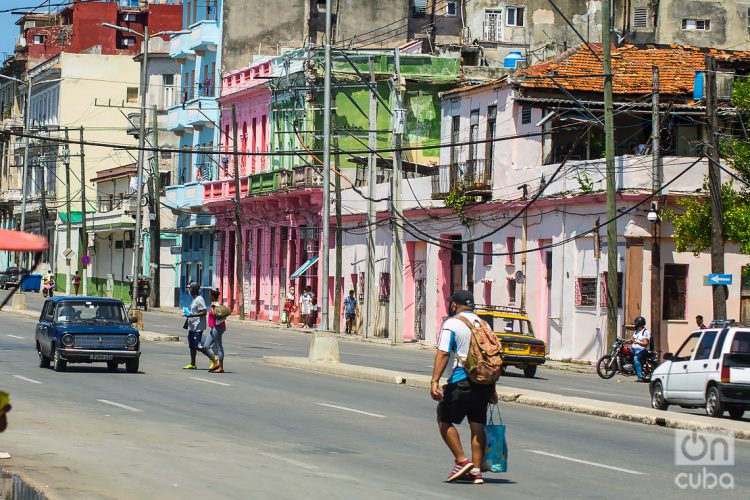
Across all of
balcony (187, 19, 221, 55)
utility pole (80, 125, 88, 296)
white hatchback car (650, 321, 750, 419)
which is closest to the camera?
white hatchback car (650, 321, 750, 419)

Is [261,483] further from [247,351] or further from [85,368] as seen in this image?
[247,351]

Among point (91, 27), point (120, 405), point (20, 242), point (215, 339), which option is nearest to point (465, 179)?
point (215, 339)

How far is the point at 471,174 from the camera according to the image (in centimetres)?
5550

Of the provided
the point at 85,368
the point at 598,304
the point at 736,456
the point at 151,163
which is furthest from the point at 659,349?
the point at 151,163

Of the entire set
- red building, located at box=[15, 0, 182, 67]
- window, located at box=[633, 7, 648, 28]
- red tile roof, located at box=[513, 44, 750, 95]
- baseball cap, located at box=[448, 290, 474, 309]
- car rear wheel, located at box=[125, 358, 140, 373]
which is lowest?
car rear wheel, located at box=[125, 358, 140, 373]

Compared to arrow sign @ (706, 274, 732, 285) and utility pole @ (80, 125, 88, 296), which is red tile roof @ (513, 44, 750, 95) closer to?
arrow sign @ (706, 274, 732, 285)

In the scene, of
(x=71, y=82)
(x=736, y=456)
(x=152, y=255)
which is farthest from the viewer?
(x=71, y=82)

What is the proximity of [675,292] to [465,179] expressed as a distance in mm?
11241

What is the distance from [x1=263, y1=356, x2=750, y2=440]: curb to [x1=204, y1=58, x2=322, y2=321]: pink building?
1402 inches

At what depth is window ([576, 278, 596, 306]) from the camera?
4800 centimetres

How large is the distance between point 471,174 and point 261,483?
40444mm

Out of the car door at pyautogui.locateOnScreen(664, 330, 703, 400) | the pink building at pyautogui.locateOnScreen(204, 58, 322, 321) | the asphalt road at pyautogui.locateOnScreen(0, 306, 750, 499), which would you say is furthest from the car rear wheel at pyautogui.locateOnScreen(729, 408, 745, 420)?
the pink building at pyautogui.locateOnScreen(204, 58, 322, 321)

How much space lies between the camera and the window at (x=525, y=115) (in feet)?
171

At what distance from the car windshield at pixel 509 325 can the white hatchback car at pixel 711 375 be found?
39.2 feet
